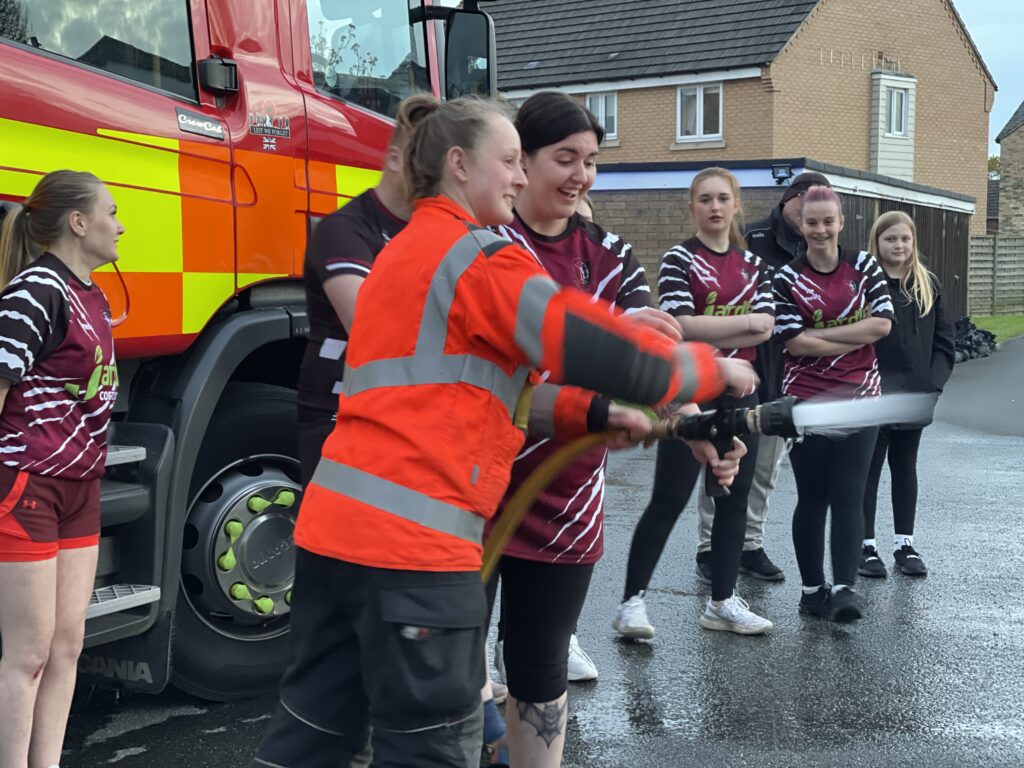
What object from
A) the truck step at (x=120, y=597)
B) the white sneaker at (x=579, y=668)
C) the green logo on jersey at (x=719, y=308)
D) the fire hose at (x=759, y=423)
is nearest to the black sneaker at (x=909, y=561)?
the green logo on jersey at (x=719, y=308)

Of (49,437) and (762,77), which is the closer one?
(49,437)

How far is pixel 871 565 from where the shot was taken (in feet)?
21.9

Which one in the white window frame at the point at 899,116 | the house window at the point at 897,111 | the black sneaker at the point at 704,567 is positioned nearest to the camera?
the black sneaker at the point at 704,567

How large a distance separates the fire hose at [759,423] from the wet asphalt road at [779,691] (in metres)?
1.44

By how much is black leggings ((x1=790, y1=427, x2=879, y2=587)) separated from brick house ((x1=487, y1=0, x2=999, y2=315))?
19360mm

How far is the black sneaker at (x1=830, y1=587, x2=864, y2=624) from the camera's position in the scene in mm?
5773

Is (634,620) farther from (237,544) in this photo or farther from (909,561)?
(909,561)

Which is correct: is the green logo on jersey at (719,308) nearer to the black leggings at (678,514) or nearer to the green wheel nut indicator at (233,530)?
the black leggings at (678,514)

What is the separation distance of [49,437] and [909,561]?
470cm

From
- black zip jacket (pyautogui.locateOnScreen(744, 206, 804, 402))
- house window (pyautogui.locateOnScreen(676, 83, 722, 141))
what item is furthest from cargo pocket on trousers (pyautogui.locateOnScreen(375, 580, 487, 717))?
house window (pyautogui.locateOnScreen(676, 83, 722, 141))

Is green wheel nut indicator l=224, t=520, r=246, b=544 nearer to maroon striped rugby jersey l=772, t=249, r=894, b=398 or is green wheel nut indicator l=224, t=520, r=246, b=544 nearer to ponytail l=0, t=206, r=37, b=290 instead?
ponytail l=0, t=206, r=37, b=290

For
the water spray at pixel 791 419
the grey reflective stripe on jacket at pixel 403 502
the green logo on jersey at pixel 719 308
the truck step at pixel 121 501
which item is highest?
the green logo on jersey at pixel 719 308

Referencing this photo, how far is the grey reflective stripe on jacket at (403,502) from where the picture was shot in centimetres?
245

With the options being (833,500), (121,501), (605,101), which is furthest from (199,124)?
(605,101)
